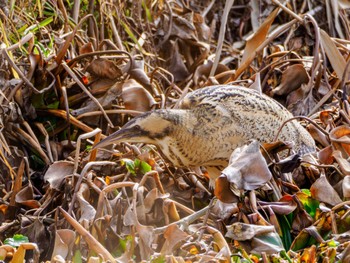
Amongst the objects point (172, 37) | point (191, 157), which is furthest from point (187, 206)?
point (172, 37)

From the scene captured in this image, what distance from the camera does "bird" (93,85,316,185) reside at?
3.48 metres

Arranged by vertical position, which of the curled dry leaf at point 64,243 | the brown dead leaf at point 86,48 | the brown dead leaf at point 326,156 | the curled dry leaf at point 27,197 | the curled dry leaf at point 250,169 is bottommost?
the curled dry leaf at point 27,197

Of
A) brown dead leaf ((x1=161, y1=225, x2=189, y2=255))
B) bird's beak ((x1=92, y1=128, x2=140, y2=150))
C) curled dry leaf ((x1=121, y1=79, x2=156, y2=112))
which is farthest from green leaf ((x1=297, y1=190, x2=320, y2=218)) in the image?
curled dry leaf ((x1=121, y1=79, x2=156, y2=112))

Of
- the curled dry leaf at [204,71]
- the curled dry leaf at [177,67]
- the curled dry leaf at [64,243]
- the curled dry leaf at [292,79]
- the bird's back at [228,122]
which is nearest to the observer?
the curled dry leaf at [64,243]

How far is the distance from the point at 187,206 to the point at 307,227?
81 cm

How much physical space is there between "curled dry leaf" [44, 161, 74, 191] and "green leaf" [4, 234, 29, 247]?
0.38m

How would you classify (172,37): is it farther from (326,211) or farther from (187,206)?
(326,211)

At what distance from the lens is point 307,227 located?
10.2 feet

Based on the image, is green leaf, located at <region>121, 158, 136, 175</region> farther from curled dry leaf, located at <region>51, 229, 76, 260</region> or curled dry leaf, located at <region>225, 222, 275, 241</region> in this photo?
curled dry leaf, located at <region>225, 222, 275, 241</region>

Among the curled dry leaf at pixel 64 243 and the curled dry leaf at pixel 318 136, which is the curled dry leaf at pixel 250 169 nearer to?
the curled dry leaf at pixel 64 243

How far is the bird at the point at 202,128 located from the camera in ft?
11.4

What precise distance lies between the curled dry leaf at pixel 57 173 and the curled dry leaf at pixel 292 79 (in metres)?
1.39

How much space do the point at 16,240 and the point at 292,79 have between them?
1.91 metres

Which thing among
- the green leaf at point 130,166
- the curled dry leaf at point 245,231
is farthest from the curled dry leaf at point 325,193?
the green leaf at point 130,166
